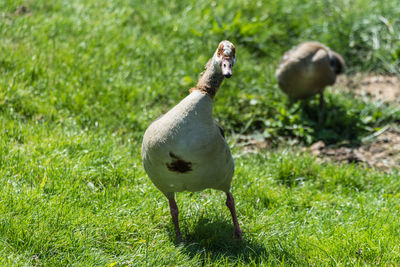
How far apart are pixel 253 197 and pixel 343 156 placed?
183cm

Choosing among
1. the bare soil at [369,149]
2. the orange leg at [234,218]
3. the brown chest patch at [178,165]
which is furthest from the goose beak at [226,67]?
the bare soil at [369,149]

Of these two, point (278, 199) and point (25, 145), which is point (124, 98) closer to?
point (25, 145)

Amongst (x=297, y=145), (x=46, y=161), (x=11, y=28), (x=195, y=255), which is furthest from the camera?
(x=11, y=28)

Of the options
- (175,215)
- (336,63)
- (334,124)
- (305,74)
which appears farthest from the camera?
(336,63)

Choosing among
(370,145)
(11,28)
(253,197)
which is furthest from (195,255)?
(11,28)

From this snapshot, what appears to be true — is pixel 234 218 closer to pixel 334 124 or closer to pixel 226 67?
pixel 226 67

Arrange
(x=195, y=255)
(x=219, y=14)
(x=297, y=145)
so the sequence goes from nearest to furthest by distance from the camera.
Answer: (x=195, y=255), (x=297, y=145), (x=219, y=14)

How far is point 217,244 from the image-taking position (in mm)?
4094

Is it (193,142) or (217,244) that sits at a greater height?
(193,142)

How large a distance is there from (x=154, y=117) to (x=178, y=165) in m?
A: 2.66

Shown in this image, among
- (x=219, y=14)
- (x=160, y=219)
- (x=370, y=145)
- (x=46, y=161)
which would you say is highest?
(x=219, y=14)

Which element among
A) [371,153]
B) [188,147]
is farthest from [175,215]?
[371,153]

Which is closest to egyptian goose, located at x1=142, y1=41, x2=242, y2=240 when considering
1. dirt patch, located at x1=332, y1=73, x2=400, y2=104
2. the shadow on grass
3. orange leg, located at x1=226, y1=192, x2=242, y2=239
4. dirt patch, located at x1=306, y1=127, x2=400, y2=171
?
orange leg, located at x1=226, y1=192, x2=242, y2=239

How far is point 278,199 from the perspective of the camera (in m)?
4.74
